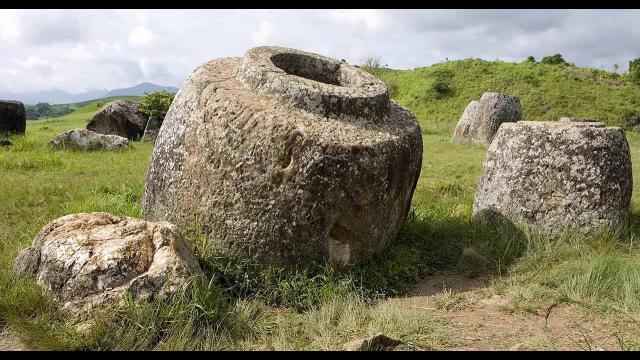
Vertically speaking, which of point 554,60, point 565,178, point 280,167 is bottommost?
point 565,178

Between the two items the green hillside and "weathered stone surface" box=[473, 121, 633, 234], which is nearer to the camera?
"weathered stone surface" box=[473, 121, 633, 234]

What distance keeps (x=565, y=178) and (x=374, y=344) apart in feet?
13.5

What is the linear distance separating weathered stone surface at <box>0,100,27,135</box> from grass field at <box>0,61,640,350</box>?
9676 millimetres

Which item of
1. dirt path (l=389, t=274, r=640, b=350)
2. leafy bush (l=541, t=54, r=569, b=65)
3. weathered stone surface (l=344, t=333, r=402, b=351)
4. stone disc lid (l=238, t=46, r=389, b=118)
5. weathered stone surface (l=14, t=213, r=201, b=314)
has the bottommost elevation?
dirt path (l=389, t=274, r=640, b=350)

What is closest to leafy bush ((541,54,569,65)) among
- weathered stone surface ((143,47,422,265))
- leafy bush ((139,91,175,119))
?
leafy bush ((139,91,175,119))

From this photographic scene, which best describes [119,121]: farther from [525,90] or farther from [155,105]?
[525,90]

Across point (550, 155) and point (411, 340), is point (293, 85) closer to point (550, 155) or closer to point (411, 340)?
point (411, 340)

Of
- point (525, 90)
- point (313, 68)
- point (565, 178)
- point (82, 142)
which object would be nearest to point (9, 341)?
point (313, 68)

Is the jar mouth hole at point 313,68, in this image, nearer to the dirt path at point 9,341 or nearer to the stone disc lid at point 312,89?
the stone disc lid at point 312,89

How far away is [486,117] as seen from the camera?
20.2 metres

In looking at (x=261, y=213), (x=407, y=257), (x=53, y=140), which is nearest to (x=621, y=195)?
(x=407, y=257)

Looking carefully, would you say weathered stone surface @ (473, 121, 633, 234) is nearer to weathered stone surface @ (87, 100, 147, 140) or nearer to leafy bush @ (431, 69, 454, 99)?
→ weathered stone surface @ (87, 100, 147, 140)

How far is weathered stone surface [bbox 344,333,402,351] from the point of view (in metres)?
4.37

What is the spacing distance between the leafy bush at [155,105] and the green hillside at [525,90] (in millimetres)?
12111
